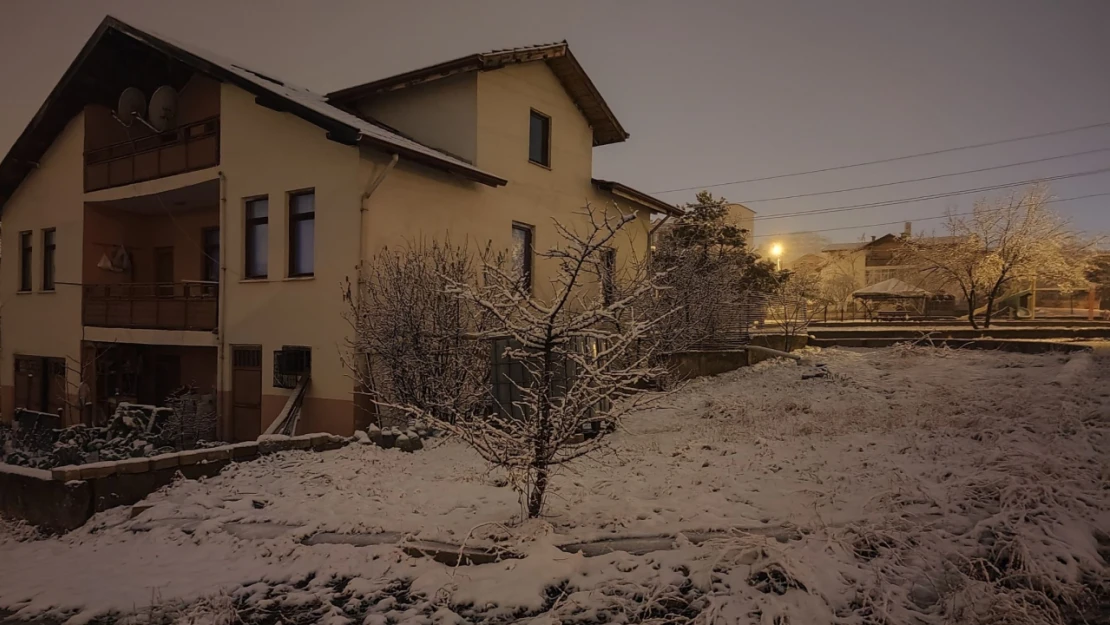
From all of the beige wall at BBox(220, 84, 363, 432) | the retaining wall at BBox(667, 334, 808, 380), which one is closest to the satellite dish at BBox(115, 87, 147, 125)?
the beige wall at BBox(220, 84, 363, 432)

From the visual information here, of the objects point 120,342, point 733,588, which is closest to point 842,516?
point 733,588

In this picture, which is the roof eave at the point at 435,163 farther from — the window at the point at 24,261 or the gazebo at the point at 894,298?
the gazebo at the point at 894,298

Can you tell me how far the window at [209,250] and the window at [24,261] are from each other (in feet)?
23.2

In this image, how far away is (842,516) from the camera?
4703mm

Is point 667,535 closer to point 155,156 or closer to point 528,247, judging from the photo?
point 528,247

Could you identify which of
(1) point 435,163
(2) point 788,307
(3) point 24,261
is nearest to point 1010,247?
(2) point 788,307

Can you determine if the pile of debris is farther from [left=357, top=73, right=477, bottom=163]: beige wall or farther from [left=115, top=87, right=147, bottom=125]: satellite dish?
[left=357, top=73, right=477, bottom=163]: beige wall

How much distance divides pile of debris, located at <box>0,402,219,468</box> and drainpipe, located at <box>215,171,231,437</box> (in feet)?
2.28

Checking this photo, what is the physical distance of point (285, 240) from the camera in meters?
12.1

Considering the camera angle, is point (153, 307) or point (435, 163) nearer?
point (435, 163)

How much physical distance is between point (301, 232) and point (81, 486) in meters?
6.58

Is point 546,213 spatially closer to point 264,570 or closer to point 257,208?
point 257,208

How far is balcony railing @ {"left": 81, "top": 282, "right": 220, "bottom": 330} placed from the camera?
13.2 m

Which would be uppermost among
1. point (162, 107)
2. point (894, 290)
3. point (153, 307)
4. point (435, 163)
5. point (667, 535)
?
point (162, 107)
